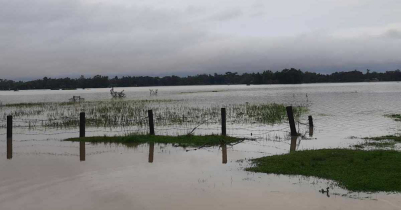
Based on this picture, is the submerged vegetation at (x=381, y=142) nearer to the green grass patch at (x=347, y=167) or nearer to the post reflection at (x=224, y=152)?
the green grass patch at (x=347, y=167)

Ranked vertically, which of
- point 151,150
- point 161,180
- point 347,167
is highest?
point 347,167

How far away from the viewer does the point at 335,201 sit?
27.7 feet

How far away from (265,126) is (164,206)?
1669cm

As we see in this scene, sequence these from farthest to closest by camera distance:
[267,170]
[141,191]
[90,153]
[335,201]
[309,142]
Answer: [309,142]
[90,153]
[267,170]
[141,191]
[335,201]

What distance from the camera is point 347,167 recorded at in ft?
35.4

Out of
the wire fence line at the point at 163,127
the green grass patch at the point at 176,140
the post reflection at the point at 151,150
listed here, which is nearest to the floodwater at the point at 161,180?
the post reflection at the point at 151,150

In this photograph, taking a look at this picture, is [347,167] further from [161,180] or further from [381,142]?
[381,142]

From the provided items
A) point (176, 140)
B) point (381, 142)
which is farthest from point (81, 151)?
point (381, 142)

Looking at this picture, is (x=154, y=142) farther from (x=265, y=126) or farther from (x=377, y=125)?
(x=377, y=125)

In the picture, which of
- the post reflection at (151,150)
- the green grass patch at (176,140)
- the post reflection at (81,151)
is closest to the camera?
the post reflection at (151,150)

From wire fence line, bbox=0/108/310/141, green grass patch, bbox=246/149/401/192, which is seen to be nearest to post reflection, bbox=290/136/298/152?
wire fence line, bbox=0/108/310/141

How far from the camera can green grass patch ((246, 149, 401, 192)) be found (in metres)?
9.28

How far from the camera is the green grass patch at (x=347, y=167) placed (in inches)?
365

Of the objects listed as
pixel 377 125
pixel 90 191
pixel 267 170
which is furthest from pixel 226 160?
pixel 377 125
